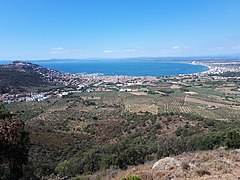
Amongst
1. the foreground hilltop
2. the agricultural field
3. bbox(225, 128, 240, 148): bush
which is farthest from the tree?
the foreground hilltop

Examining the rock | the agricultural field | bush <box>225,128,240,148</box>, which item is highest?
the rock

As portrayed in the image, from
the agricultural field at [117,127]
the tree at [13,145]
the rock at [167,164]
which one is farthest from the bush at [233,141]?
the tree at [13,145]

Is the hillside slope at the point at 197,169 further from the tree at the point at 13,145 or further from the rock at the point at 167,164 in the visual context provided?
the tree at the point at 13,145

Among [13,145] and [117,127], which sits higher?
[13,145]

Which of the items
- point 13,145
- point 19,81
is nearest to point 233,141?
point 13,145

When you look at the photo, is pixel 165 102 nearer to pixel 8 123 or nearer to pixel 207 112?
pixel 207 112

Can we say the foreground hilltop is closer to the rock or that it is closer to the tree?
the tree

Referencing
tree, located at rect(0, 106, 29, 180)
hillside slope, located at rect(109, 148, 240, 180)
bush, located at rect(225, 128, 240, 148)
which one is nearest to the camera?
hillside slope, located at rect(109, 148, 240, 180)

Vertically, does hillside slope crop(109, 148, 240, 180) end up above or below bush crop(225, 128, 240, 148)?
above

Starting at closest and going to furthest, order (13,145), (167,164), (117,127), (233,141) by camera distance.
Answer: (167,164) → (13,145) → (233,141) → (117,127)

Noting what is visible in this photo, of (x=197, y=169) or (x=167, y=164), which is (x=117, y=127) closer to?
(x=167, y=164)

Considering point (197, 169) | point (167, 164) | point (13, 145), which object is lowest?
point (167, 164)
